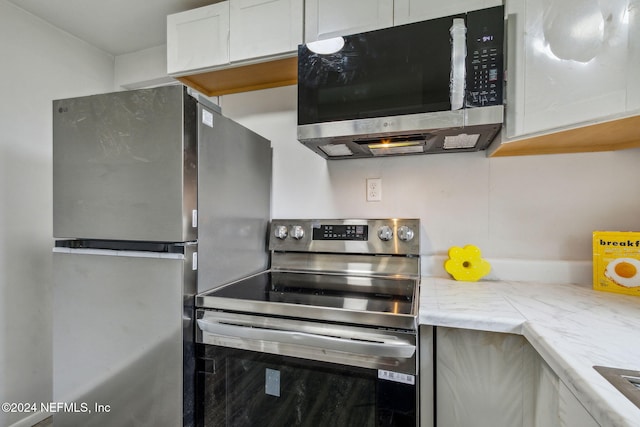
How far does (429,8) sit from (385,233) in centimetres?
96

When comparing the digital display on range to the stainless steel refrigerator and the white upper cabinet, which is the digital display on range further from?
the white upper cabinet

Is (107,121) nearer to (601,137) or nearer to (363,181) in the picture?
(363,181)

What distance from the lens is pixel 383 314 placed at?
0.84 metres

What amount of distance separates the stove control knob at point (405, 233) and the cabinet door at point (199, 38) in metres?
1.21

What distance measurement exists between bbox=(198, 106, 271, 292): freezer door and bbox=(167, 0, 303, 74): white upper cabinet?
42 cm

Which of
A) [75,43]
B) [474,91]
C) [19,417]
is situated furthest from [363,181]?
[19,417]

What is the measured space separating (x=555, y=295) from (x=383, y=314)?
2.48 ft

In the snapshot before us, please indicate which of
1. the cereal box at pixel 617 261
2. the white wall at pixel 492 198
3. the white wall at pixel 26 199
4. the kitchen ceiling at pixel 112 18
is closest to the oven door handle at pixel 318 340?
the white wall at pixel 492 198

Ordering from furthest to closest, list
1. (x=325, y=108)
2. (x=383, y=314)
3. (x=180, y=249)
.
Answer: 1. (x=325, y=108)
2. (x=180, y=249)
3. (x=383, y=314)

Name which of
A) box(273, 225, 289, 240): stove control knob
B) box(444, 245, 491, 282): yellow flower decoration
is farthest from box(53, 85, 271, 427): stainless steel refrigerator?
box(444, 245, 491, 282): yellow flower decoration

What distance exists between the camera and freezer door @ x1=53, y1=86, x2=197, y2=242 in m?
0.99

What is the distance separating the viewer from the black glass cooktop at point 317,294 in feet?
3.11

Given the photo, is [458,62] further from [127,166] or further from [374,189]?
[127,166]

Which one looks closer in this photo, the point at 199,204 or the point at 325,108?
the point at 199,204
